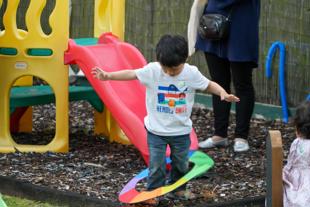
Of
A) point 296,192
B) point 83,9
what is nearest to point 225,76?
point 296,192

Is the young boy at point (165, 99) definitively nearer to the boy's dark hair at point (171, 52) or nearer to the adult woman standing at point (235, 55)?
the boy's dark hair at point (171, 52)

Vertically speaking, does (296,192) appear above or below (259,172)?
above

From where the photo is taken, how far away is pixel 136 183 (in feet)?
18.5

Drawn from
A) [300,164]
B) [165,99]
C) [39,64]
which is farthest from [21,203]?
[300,164]

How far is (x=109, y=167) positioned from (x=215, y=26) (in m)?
1.39

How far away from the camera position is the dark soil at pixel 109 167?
5898 mm

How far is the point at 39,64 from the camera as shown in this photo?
6.99 meters

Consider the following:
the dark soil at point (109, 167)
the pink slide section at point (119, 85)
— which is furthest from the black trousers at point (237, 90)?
the pink slide section at point (119, 85)

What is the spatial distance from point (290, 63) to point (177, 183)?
3.56 meters

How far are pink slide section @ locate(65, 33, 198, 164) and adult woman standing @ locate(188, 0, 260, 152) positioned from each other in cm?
58

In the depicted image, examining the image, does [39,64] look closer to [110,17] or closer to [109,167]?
[110,17]

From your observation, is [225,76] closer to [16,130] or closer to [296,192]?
[16,130]

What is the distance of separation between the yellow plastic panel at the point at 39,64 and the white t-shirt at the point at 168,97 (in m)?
1.66

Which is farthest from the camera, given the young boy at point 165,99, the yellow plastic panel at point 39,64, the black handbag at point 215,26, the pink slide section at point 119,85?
the yellow plastic panel at point 39,64
